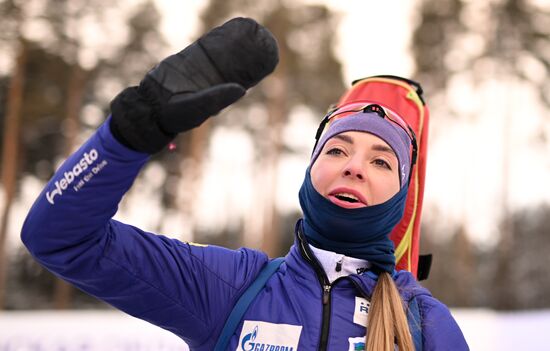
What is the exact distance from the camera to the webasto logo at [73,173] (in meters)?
1.53

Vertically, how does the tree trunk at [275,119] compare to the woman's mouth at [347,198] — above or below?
above

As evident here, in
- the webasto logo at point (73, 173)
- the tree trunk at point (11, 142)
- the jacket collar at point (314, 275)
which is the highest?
the tree trunk at point (11, 142)

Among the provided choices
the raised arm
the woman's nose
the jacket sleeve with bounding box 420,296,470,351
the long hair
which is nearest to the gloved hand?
the raised arm

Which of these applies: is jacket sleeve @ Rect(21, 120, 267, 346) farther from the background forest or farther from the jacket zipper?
the background forest

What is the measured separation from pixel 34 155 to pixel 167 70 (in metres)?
18.8

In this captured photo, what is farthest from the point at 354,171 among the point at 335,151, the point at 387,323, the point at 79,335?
the point at 79,335

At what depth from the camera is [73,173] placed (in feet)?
Result: 5.05

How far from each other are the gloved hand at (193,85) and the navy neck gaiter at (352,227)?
58 cm

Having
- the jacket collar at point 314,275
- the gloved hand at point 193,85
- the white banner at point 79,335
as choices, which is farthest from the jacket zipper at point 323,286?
the white banner at point 79,335

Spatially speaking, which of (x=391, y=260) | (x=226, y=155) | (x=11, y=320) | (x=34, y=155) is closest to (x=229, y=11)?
(x=226, y=155)

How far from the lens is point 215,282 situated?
1.99 meters

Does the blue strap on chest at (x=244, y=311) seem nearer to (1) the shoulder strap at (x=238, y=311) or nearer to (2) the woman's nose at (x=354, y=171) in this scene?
(1) the shoulder strap at (x=238, y=311)

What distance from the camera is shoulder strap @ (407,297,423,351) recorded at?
2.00 metres

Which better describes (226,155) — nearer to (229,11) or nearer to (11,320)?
(229,11)
